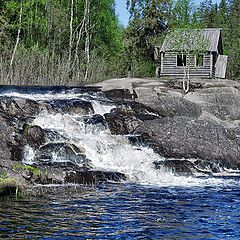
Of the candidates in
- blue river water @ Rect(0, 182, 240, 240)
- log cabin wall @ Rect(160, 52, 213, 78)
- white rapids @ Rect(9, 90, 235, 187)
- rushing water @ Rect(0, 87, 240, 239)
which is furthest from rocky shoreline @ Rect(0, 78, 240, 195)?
log cabin wall @ Rect(160, 52, 213, 78)

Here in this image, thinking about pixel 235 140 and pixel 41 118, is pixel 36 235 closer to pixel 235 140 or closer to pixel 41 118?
pixel 41 118

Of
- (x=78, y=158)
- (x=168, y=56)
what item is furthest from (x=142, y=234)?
(x=168, y=56)

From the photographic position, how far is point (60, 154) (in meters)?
17.1

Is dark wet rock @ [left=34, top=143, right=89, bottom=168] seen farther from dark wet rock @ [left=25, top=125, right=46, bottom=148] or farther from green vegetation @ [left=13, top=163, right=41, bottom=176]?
green vegetation @ [left=13, top=163, right=41, bottom=176]

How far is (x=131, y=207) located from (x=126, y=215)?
88 cm

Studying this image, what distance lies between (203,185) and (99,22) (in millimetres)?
39099

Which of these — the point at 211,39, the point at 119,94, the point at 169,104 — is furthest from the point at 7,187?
the point at 211,39

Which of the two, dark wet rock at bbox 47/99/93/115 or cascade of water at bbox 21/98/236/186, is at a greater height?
dark wet rock at bbox 47/99/93/115

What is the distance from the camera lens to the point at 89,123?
20641 millimetres

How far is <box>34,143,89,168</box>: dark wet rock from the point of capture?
17031mm

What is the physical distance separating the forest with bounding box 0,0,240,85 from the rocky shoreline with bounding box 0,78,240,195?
755 cm

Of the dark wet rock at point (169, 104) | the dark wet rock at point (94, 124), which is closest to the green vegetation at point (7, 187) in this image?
the dark wet rock at point (94, 124)

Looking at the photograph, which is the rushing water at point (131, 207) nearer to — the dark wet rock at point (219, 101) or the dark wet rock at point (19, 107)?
the dark wet rock at point (19, 107)

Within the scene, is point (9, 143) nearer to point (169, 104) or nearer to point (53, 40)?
point (169, 104)
